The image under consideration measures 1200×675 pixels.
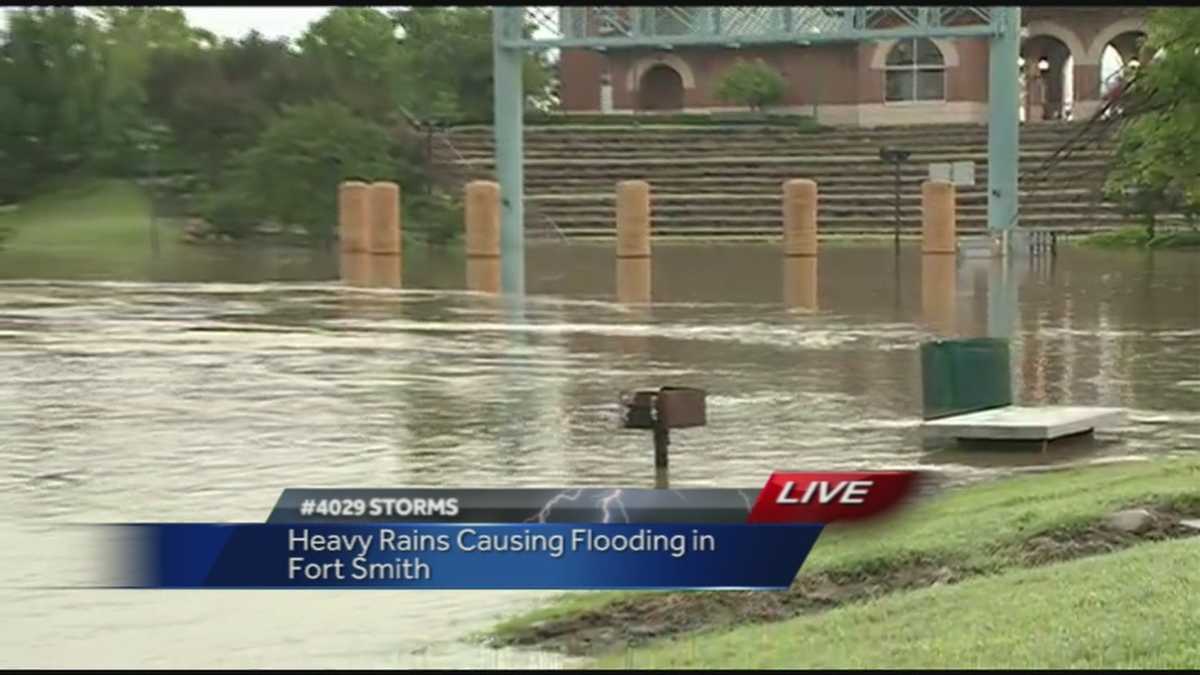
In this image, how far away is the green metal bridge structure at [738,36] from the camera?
31891 millimetres

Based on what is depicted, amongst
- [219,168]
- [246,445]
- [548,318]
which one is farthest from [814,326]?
[246,445]

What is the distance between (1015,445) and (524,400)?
3.32 meters

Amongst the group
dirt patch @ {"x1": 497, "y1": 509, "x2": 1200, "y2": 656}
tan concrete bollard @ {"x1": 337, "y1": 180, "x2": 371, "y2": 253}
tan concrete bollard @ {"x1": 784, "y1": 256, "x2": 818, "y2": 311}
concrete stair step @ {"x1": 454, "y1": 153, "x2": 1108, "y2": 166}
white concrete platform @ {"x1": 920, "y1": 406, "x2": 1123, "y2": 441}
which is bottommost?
dirt patch @ {"x1": 497, "y1": 509, "x2": 1200, "y2": 656}

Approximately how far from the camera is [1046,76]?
54031 mm

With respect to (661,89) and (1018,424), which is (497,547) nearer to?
(1018,424)

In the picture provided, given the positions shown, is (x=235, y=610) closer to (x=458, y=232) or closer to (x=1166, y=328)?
(x=1166, y=328)

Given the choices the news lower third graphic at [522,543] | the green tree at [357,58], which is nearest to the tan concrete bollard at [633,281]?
the green tree at [357,58]

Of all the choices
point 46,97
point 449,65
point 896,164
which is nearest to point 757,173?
point 896,164

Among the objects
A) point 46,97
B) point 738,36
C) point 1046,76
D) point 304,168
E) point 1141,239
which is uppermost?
point 1046,76

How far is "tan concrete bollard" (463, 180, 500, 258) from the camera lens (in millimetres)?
31594

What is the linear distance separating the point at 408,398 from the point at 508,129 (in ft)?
74.8

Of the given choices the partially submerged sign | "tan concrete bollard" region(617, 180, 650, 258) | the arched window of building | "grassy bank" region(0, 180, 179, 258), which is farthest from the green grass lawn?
the arched window of building

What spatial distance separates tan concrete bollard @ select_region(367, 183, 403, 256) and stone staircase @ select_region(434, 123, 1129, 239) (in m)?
7.15

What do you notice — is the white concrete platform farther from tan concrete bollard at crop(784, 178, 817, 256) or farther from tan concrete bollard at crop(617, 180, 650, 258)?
tan concrete bollard at crop(784, 178, 817, 256)
